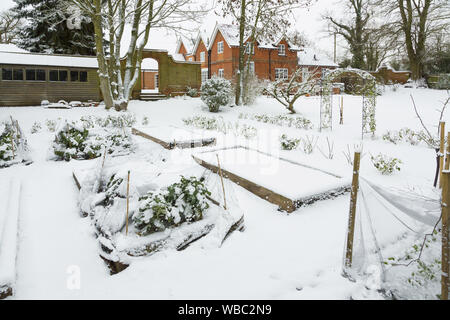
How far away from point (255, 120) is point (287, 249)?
12.4 m

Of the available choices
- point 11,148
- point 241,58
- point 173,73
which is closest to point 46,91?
point 173,73

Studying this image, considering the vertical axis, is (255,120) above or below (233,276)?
above

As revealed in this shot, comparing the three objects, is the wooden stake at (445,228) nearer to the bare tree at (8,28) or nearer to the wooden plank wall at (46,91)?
the wooden plank wall at (46,91)

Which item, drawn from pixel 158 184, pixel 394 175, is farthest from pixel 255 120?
pixel 158 184

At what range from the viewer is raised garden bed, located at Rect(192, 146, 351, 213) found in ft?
16.6

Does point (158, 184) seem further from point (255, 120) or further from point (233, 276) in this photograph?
point (255, 120)

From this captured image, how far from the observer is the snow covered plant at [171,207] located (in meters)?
3.67

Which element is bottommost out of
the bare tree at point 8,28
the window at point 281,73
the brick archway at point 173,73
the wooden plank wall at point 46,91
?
the wooden plank wall at point 46,91

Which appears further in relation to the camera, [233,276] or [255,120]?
→ [255,120]

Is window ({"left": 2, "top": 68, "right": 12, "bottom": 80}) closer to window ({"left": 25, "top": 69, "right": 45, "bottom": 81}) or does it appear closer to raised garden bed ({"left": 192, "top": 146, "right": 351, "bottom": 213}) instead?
window ({"left": 25, "top": 69, "right": 45, "bottom": 81})

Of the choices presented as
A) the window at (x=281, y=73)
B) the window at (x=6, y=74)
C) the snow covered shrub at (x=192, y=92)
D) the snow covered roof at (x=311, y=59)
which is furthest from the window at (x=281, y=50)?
the window at (x=6, y=74)

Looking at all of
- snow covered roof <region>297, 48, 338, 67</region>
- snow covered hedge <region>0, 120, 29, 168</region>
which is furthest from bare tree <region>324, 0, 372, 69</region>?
snow covered hedge <region>0, 120, 29, 168</region>

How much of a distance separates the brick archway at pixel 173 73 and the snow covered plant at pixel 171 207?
22371 mm
